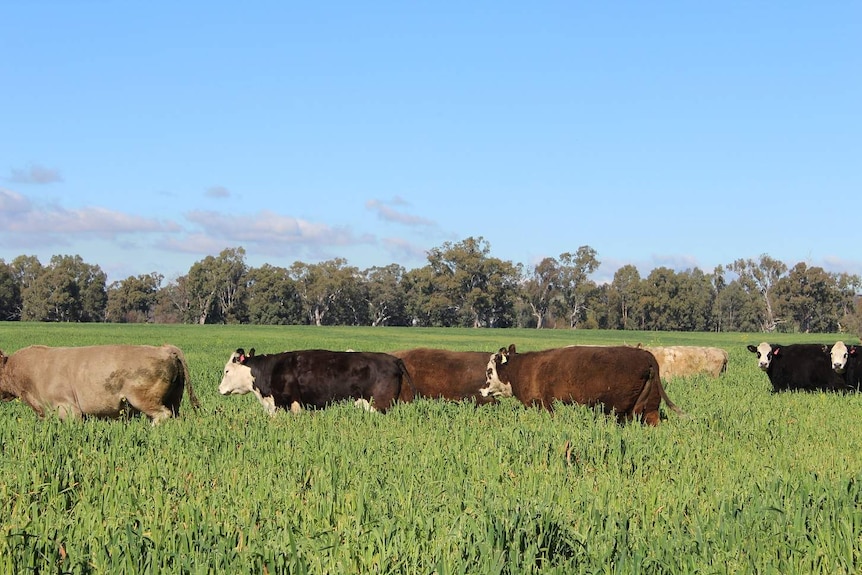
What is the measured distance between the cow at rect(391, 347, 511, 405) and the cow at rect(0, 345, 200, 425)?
490cm

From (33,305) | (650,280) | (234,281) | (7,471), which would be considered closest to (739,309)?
(650,280)

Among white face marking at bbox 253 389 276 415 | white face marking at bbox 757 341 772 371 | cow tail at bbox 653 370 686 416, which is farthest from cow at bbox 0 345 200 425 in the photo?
white face marking at bbox 757 341 772 371

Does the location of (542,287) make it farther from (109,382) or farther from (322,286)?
(109,382)

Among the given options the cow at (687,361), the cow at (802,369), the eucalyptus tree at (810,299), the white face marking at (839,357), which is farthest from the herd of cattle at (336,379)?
the eucalyptus tree at (810,299)

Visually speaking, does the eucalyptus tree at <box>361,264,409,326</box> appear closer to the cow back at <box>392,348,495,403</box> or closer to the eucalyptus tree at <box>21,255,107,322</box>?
the eucalyptus tree at <box>21,255,107,322</box>

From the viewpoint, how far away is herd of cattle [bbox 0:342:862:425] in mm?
12484

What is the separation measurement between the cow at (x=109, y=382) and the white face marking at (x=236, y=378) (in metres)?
2.39

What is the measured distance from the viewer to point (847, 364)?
19.9 metres

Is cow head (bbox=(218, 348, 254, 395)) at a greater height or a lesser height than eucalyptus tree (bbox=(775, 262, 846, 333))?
lesser

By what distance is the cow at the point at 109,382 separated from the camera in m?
12.4

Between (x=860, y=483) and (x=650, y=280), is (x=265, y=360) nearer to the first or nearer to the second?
(x=860, y=483)

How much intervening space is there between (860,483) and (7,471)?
7.93 meters

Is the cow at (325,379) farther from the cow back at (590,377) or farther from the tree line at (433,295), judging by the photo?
the tree line at (433,295)

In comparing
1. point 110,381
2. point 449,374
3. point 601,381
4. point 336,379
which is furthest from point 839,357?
point 110,381
